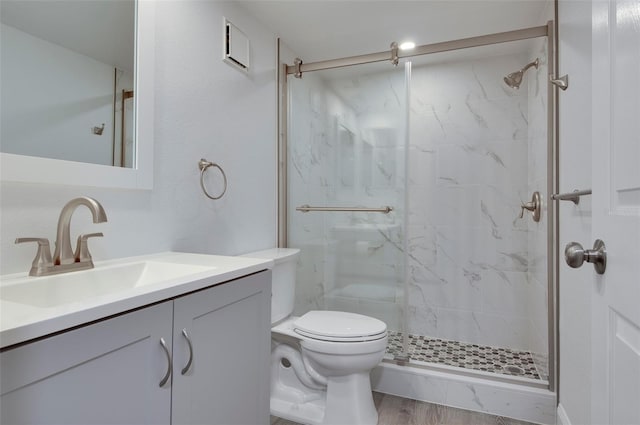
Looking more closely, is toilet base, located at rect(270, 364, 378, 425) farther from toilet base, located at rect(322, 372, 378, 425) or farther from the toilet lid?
the toilet lid

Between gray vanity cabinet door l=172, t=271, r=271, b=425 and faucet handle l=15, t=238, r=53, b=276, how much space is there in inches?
17.9

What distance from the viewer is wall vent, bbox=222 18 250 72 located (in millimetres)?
1782

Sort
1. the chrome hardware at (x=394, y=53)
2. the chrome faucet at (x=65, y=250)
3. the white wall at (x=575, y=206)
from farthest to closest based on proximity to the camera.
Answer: the chrome hardware at (x=394, y=53) < the white wall at (x=575, y=206) < the chrome faucet at (x=65, y=250)

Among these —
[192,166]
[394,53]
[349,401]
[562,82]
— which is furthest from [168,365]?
[394,53]

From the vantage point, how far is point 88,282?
1.01m

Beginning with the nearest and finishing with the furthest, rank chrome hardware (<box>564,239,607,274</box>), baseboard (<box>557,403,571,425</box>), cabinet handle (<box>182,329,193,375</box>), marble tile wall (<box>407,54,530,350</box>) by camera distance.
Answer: chrome hardware (<box>564,239,607,274</box>) < cabinet handle (<box>182,329,193,375</box>) < baseboard (<box>557,403,571,425</box>) < marble tile wall (<box>407,54,530,350</box>)

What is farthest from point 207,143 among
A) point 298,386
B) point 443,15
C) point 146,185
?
point 443,15

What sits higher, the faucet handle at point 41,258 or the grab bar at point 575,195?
the grab bar at point 575,195

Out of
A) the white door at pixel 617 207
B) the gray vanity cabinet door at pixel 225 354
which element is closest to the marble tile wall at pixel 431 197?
the gray vanity cabinet door at pixel 225 354

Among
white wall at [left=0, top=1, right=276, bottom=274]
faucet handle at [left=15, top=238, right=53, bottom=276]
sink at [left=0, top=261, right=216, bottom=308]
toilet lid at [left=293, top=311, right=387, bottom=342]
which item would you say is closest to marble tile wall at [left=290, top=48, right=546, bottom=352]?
white wall at [left=0, top=1, right=276, bottom=274]

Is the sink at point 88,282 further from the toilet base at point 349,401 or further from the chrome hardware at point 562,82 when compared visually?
the chrome hardware at point 562,82

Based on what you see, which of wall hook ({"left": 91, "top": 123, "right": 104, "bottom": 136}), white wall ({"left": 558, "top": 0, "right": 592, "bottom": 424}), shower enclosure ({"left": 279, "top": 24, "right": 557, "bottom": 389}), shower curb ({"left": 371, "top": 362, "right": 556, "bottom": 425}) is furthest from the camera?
shower enclosure ({"left": 279, "top": 24, "right": 557, "bottom": 389})

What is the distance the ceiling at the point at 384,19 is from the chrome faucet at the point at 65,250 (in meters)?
1.50

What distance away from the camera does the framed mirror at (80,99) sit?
3.14ft
